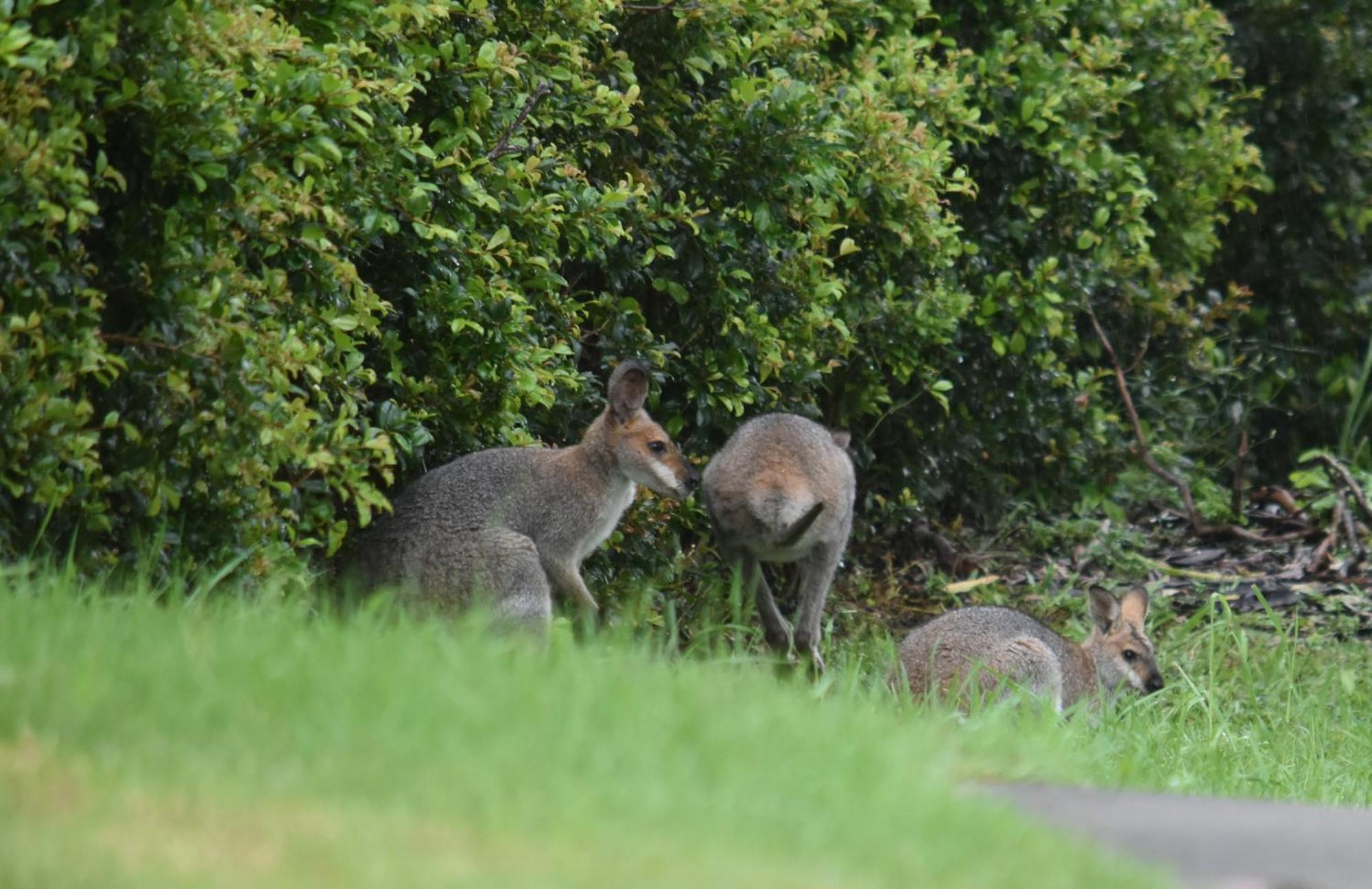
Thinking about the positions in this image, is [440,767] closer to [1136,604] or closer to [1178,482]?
[1136,604]

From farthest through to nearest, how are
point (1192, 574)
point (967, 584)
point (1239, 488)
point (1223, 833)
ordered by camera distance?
point (1239, 488)
point (1192, 574)
point (967, 584)
point (1223, 833)

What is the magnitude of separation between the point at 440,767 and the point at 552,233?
4.10 meters

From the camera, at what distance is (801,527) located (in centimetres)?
813

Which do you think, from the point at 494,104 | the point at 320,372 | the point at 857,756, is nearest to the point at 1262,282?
the point at 494,104

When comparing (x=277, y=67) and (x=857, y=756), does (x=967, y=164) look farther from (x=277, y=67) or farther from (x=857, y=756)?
(x=857, y=756)

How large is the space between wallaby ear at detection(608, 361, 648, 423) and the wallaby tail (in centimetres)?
87

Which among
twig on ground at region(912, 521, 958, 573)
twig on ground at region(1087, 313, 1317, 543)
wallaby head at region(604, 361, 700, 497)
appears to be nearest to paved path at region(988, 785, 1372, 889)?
wallaby head at region(604, 361, 700, 497)

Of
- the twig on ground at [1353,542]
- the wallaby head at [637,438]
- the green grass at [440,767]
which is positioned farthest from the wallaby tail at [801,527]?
the twig on ground at [1353,542]

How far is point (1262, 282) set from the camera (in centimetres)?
1470

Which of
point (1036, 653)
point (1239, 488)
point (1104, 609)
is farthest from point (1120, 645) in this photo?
point (1239, 488)

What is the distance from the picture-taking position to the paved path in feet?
12.3

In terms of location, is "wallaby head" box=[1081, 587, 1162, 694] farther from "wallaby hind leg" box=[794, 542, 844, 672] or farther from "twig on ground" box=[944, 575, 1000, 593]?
"twig on ground" box=[944, 575, 1000, 593]

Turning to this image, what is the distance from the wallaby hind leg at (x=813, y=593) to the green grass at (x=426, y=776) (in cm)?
384

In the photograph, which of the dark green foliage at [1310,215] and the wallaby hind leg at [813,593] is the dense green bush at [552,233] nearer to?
the wallaby hind leg at [813,593]
